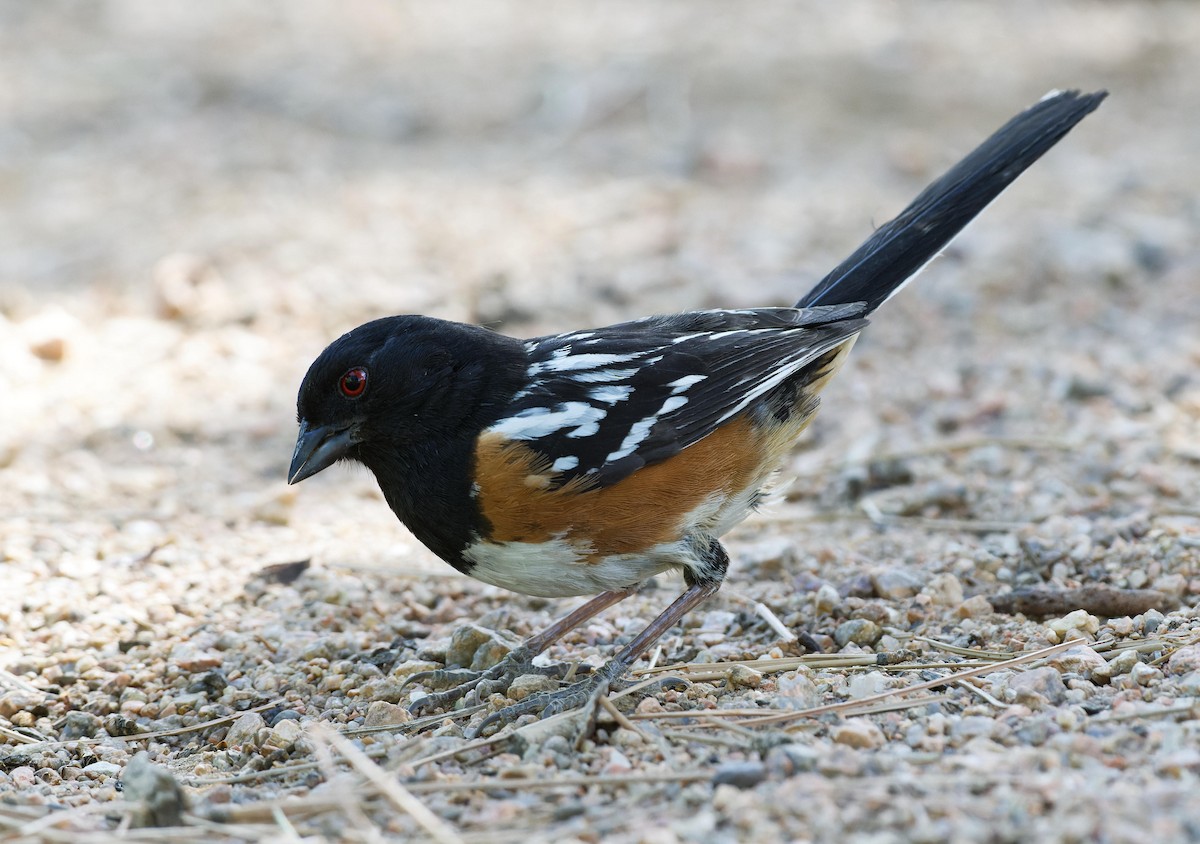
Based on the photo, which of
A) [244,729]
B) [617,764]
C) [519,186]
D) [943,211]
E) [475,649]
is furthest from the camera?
[519,186]

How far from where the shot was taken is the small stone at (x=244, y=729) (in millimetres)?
3166

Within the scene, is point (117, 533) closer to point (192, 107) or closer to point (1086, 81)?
point (192, 107)

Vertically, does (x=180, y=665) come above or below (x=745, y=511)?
below

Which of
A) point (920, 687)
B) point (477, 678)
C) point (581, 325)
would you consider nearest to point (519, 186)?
point (581, 325)

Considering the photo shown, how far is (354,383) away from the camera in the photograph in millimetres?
3398

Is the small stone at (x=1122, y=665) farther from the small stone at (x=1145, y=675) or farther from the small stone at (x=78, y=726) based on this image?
the small stone at (x=78, y=726)

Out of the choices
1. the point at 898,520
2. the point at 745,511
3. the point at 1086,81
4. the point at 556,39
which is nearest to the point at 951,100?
→ the point at 1086,81

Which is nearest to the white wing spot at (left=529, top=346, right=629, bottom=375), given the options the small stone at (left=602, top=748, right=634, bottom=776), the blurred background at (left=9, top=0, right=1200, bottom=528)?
the small stone at (left=602, top=748, right=634, bottom=776)

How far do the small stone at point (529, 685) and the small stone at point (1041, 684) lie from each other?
1143 millimetres

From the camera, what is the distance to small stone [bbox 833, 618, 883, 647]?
3.47m

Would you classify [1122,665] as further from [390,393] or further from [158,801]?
[158,801]

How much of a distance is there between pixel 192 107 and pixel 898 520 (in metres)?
6.41

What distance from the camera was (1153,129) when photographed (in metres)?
8.40

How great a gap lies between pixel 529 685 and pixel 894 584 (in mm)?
1163
